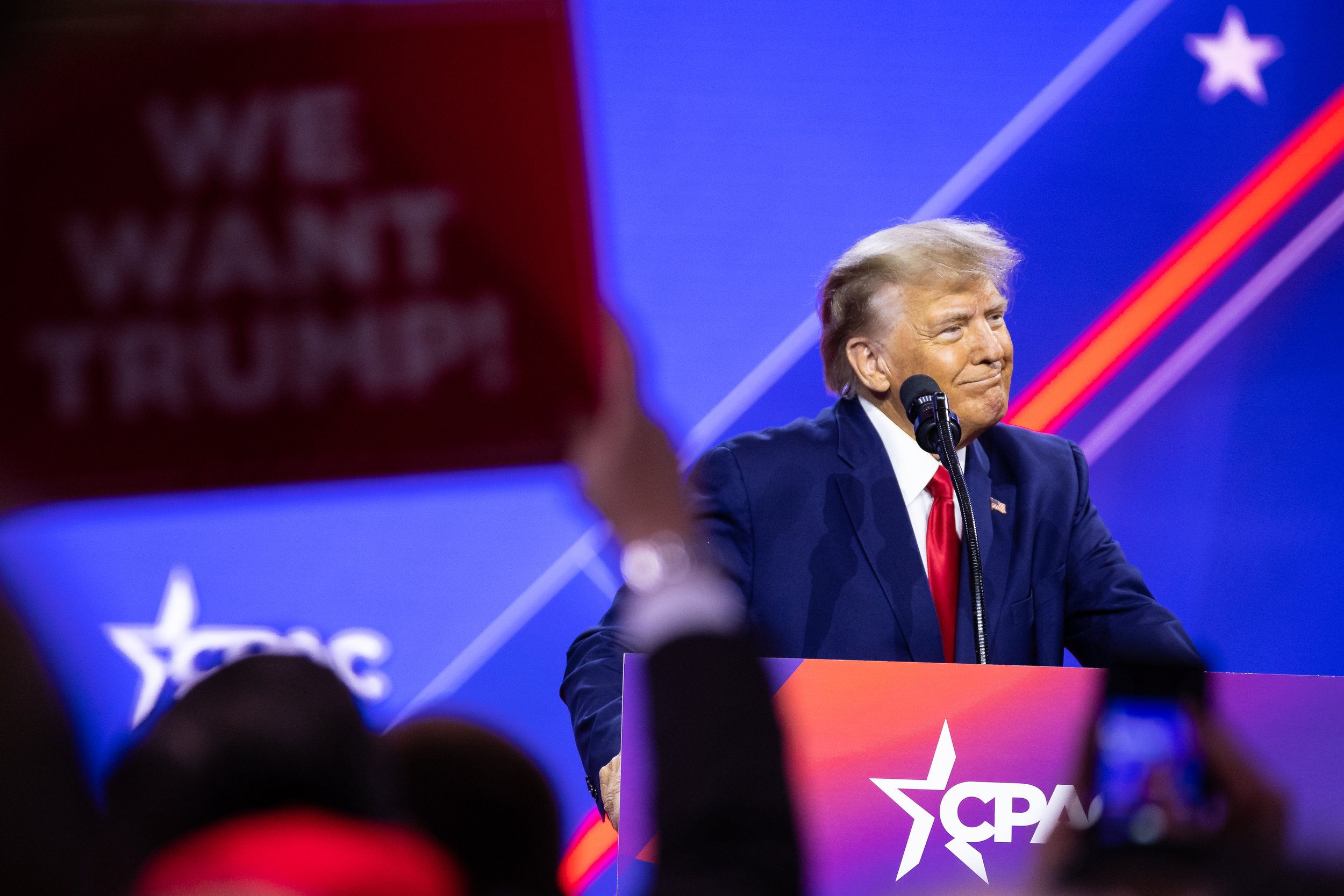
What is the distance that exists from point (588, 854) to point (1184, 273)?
184cm

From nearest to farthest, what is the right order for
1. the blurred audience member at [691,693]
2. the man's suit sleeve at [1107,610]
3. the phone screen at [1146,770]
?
the blurred audience member at [691,693] < the phone screen at [1146,770] < the man's suit sleeve at [1107,610]

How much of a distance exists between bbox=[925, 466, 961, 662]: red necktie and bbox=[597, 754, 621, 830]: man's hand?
71 cm

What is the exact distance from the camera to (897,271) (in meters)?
2.04

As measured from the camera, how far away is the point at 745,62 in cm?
249

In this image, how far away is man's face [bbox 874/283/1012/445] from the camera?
1937 millimetres

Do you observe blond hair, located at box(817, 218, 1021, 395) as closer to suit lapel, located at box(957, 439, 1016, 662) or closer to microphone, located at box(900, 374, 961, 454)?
suit lapel, located at box(957, 439, 1016, 662)

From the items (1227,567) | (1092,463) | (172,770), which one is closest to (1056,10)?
(1092,463)

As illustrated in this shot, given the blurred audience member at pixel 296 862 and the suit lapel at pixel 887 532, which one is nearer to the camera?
the blurred audience member at pixel 296 862

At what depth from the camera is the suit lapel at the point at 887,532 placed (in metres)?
1.76

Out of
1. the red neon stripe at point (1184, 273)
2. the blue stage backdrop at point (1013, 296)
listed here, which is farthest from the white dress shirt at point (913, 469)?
the red neon stripe at point (1184, 273)

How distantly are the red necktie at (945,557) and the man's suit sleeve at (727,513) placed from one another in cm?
30

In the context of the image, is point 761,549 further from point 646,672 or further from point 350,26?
point 350,26

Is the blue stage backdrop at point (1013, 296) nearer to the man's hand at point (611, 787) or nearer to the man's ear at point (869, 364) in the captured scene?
the man's ear at point (869, 364)

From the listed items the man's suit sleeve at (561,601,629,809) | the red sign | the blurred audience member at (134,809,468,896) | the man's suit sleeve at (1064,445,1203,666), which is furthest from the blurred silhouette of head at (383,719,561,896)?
the red sign
